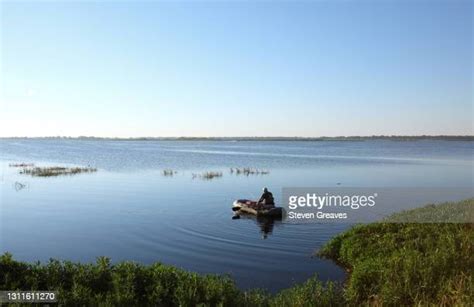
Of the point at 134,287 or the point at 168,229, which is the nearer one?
the point at 134,287

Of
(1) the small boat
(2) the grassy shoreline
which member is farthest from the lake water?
(2) the grassy shoreline

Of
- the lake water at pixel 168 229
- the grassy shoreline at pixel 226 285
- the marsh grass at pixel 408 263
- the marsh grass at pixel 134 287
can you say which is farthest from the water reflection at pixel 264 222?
the marsh grass at pixel 134 287

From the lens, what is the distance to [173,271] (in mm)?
12109

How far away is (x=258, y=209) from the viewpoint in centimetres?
2705

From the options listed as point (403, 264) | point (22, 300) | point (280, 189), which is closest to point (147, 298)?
point (22, 300)

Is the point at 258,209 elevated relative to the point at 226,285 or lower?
lower

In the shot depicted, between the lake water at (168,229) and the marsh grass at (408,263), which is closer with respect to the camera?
the marsh grass at (408,263)

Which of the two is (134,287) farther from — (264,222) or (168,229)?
(264,222)

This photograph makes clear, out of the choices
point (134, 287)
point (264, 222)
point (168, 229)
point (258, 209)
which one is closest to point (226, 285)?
point (134, 287)

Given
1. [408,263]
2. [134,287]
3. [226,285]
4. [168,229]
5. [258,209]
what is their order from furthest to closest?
1. [258,209]
2. [168,229]
3. [408,263]
4. [226,285]
5. [134,287]

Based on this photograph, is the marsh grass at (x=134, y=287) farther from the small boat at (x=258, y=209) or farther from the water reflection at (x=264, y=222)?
the small boat at (x=258, y=209)

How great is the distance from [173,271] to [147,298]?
4.91 feet

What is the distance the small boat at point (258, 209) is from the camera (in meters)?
26.5

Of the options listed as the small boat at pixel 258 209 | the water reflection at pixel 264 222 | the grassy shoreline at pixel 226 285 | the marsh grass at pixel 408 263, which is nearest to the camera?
the grassy shoreline at pixel 226 285
